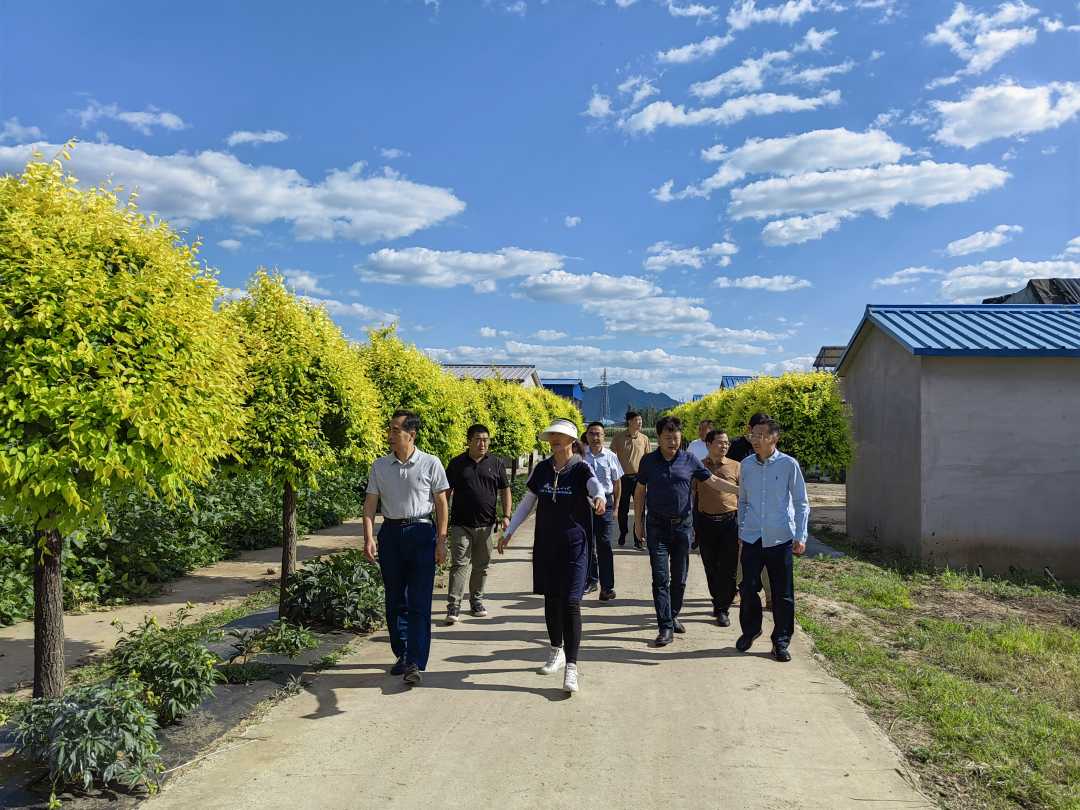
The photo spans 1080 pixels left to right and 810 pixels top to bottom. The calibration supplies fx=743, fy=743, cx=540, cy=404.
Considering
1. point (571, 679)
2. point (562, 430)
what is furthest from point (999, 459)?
point (571, 679)

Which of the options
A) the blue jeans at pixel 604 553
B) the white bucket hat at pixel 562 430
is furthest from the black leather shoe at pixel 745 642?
the white bucket hat at pixel 562 430

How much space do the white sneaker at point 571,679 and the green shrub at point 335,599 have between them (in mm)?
2352

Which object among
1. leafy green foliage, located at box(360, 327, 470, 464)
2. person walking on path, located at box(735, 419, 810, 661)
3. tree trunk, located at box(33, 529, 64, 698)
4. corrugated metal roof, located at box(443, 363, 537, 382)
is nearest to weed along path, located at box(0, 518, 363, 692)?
tree trunk, located at box(33, 529, 64, 698)

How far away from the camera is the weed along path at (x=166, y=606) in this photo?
6742mm

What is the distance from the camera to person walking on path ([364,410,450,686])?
5484 mm

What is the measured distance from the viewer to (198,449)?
475cm

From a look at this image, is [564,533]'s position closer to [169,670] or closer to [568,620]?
[568,620]

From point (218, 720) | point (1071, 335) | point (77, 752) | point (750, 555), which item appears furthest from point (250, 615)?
point (1071, 335)

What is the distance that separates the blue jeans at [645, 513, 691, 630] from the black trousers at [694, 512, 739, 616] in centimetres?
61

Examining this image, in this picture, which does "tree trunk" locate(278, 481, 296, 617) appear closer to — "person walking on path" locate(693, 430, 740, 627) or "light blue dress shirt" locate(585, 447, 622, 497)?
"light blue dress shirt" locate(585, 447, 622, 497)

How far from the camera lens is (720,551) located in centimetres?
715

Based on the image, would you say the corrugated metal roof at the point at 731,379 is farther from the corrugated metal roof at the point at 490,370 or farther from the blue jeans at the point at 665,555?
the blue jeans at the point at 665,555

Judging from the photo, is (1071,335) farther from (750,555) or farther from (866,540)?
(750,555)

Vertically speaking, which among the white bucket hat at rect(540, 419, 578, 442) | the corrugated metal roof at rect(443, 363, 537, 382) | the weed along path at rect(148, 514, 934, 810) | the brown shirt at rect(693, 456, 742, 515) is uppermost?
the corrugated metal roof at rect(443, 363, 537, 382)
